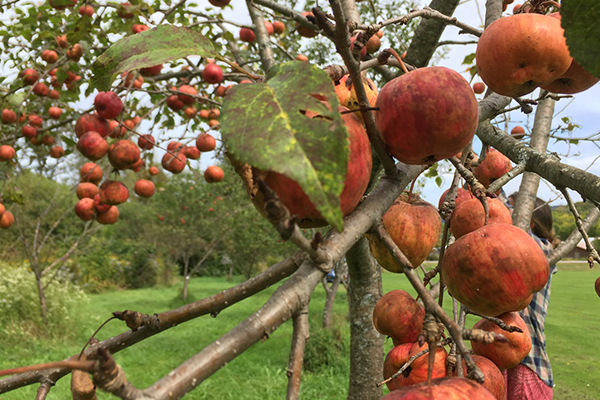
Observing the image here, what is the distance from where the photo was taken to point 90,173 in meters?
3.43

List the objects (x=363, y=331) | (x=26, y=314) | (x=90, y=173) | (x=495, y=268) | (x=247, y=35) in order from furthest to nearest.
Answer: (x=26, y=314) < (x=247, y=35) < (x=90, y=173) < (x=363, y=331) < (x=495, y=268)

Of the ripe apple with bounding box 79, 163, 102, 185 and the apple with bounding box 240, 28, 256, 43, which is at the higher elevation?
the apple with bounding box 240, 28, 256, 43

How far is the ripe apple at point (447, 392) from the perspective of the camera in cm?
52

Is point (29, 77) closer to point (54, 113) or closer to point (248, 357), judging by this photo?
point (54, 113)

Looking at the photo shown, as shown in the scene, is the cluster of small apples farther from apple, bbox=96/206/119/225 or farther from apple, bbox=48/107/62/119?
apple, bbox=48/107/62/119

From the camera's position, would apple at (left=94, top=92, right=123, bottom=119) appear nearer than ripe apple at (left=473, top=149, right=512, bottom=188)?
No

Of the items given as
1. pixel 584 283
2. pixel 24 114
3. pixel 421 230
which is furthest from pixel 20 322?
pixel 584 283

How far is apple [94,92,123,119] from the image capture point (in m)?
2.57

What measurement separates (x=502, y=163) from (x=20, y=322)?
9.29 meters

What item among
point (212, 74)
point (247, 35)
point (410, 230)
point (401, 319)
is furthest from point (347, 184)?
point (247, 35)

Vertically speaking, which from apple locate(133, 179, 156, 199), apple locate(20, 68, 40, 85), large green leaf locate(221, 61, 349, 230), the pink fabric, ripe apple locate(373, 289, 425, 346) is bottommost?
the pink fabric

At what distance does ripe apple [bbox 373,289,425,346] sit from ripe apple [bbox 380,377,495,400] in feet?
1.58

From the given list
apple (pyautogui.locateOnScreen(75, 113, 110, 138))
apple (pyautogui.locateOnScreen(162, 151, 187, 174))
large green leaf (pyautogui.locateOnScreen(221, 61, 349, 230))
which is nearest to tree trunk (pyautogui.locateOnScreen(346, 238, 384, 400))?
large green leaf (pyautogui.locateOnScreen(221, 61, 349, 230))

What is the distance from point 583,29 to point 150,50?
1.94ft
